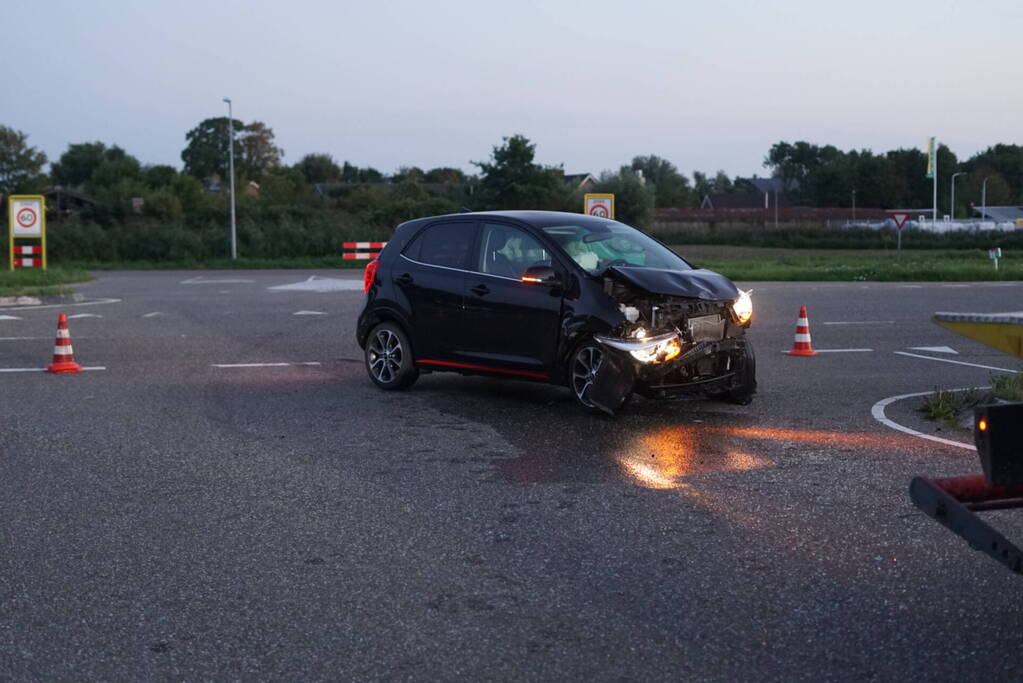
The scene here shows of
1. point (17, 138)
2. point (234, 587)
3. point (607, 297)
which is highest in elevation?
point (17, 138)

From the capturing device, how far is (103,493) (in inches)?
298

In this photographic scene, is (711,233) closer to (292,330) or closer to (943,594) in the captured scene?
(292,330)

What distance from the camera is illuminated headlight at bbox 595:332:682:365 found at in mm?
9664

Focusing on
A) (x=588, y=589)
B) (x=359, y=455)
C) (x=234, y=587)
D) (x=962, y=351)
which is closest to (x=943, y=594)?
(x=588, y=589)

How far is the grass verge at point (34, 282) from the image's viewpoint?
25.5m

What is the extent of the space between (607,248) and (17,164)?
88.2m

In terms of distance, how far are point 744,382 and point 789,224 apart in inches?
2530

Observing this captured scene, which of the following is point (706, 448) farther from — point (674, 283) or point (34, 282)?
point (34, 282)

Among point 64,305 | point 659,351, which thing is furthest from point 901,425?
point 64,305

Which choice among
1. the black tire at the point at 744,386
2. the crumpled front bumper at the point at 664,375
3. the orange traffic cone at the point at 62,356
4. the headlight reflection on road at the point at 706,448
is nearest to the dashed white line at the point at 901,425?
the headlight reflection on road at the point at 706,448

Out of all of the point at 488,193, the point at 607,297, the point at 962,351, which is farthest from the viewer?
the point at 488,193

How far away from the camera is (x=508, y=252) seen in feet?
35.9

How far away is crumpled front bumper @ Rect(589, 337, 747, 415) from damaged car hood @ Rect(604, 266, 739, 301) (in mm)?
386

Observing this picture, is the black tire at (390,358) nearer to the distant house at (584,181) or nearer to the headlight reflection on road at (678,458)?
the headlight reflection on road at (678,458)
